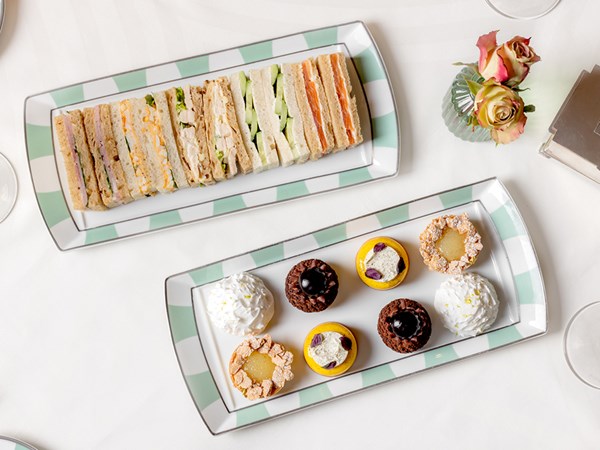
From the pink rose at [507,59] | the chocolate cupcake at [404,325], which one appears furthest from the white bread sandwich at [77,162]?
the pink rose at [507,59]

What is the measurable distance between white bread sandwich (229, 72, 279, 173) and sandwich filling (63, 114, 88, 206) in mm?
523

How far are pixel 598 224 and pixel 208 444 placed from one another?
146 centimetres

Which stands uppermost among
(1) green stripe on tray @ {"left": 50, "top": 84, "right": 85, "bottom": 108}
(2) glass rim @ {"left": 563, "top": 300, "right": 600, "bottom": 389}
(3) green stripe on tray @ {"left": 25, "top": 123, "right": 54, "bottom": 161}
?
(1) green stripe on tray @ {"left": 50, "top": 84, "right": 85, "bottom": 108}

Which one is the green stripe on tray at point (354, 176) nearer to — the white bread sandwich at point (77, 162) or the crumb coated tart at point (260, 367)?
the crumb coated tart at point (260, 367)

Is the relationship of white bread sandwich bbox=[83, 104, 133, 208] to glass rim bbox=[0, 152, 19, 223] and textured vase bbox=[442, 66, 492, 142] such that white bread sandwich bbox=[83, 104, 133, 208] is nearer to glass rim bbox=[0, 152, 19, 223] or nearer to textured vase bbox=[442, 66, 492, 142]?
glass rim bbox=[0, 152, 19, 223]

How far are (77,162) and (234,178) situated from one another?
50cm

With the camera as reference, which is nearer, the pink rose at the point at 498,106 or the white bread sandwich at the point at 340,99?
the pink rose at the point at 498,106

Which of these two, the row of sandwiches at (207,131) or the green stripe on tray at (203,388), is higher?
the row of sandwiches at (207,131)

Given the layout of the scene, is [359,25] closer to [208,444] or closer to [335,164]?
[335,164]

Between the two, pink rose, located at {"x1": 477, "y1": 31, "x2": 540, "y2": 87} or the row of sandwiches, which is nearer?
pink rose, located at {"x1": 477, "y1": 31, "x2": 540, "y2": 87}

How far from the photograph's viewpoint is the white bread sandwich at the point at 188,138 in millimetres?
1953

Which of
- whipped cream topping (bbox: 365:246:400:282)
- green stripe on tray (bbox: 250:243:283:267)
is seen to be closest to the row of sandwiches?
green stripe on tray (bbox: 250:243:283:267)

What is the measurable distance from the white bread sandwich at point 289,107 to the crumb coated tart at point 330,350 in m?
0.56

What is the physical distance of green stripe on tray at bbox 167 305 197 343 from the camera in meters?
1.95
